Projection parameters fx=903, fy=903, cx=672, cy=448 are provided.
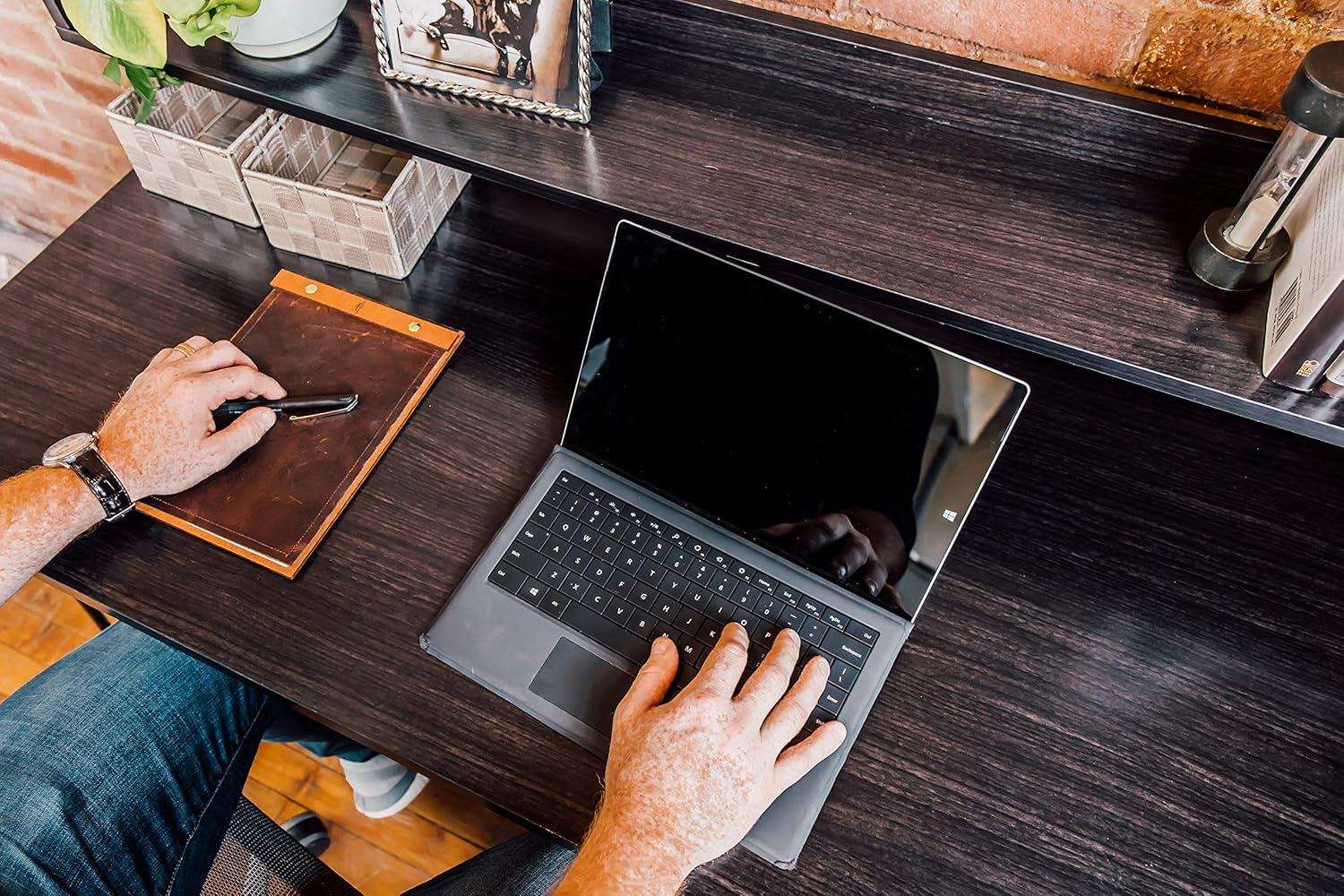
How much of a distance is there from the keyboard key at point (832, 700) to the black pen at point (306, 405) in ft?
1.87

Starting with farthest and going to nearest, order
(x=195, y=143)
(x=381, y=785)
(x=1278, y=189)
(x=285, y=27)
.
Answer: (x=381, y=785), (x=195, y=143), (x=285, y=27), (x=1278, y=189)

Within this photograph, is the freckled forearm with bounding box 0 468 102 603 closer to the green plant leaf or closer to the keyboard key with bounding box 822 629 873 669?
the green plant leaf

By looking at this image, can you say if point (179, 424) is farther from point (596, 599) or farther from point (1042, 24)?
point (1042, 24)

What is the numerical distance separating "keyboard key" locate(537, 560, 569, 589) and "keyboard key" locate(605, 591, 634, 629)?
0.17 ft

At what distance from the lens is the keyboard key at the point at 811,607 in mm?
833

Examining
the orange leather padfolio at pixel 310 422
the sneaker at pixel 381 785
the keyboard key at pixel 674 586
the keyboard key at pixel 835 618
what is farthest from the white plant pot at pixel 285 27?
the sneaker at pixel 381 785

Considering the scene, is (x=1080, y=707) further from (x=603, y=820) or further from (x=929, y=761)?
(x=603, y=820)

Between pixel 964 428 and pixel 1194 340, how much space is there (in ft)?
0.61

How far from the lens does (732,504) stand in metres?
0.87

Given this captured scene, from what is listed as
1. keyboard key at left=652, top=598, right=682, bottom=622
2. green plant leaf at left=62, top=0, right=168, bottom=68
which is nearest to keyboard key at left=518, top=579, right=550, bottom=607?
keyboard key at left=652, top=598, right=682, bottom=622

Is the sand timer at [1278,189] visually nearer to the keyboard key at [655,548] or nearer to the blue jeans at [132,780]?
the keyboard key at [655,548]

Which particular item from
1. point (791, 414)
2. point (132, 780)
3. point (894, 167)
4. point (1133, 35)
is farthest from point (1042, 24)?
point (132, 780)

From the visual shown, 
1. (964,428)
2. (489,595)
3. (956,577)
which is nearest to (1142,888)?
(956,577)

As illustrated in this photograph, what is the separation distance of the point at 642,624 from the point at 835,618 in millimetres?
178
